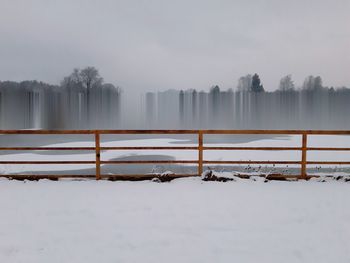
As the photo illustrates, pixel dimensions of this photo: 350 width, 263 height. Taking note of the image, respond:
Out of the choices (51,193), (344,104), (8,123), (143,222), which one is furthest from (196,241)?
(344,104)

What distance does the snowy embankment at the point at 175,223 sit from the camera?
12.4 feet

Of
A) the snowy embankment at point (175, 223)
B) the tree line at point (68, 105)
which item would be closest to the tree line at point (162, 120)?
the tree line at point (68, 105)

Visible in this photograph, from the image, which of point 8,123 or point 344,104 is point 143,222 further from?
point 344,104

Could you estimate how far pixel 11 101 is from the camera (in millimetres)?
89125

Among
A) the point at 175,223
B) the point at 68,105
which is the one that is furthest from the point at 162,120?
the point at 175,223

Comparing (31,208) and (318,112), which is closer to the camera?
(31,208)

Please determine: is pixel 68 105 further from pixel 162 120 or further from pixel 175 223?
pixel 175 223

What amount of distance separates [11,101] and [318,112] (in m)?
90.7

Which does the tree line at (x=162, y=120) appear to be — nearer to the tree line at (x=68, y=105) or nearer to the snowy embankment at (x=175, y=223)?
the tree line at (x=68, y=105)

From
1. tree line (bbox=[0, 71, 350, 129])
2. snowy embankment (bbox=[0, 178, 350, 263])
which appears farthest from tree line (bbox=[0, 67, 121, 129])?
snowy embankment (bbox=[0, 178, 350, 263])

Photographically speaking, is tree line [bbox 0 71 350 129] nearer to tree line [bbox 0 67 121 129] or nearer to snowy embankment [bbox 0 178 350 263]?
tree line [bbox 0 67 121 129]

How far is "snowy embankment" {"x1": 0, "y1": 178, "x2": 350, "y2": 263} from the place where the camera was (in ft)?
12.4

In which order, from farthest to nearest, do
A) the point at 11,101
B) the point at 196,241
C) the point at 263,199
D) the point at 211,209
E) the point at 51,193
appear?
the point at 11,101, the point at 51,193, the point at 263,199, the point at 211,209, the point at 196,241

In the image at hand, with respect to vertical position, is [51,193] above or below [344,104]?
below
